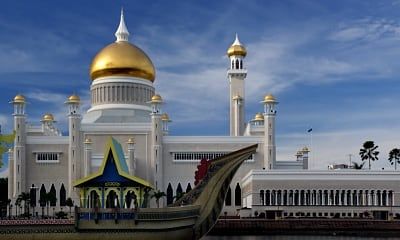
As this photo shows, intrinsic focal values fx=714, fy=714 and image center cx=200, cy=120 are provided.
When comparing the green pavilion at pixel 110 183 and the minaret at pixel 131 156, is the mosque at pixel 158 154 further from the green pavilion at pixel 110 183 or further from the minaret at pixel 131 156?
the green pavilion at pixel 110 183

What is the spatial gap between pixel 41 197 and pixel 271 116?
24.0 m

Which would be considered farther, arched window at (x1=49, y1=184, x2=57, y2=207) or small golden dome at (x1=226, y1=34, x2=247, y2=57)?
small golden dome at (x1=226, y1=34, x2=247, y2=57)

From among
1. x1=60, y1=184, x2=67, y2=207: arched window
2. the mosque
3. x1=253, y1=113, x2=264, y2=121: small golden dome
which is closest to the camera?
the mosque

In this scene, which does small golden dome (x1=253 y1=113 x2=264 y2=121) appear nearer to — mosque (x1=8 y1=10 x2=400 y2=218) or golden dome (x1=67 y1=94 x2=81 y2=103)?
mosque (x1=8 y1=10 x2=400 y2=218)

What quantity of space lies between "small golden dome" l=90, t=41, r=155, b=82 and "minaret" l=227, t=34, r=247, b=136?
8.96 meters

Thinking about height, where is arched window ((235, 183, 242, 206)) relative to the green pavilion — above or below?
below

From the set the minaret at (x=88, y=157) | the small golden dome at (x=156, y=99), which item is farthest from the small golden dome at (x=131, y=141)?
the small golden dome at (x=156, y=99)

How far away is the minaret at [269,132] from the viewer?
234 ft

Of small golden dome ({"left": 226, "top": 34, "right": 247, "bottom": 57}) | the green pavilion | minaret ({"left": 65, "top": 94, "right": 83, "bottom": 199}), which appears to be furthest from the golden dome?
the green pavilion

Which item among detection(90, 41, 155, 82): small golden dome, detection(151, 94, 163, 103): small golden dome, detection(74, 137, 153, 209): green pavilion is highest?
detection(90, 41, 155, 82): small golden dome

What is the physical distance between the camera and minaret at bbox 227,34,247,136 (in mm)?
76812

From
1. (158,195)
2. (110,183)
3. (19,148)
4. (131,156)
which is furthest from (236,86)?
(110,183)

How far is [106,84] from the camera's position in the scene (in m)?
76.8

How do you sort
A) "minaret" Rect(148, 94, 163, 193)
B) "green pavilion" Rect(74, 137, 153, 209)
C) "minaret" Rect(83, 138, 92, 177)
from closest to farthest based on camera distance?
"green pavilion" Rect(74, 137, 153, 209), "minaret" Rect(83, 138, 92, 177), "minaret" Rect(148, 94, 163, 193)
